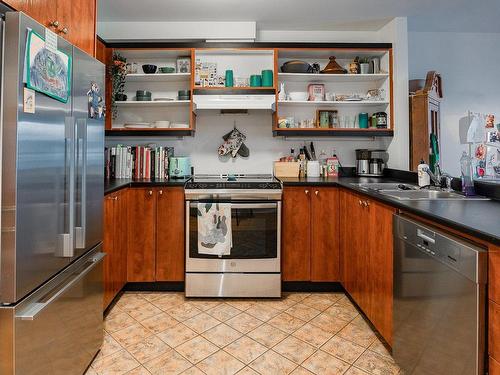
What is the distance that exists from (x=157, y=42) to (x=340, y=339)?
9.55ft

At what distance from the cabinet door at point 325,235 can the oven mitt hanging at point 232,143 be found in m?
0.98

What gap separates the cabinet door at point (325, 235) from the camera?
2.79m

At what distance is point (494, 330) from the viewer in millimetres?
1089

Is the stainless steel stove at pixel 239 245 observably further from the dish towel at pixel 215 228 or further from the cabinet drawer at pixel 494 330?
the cabinet drawer at pixel 494 330

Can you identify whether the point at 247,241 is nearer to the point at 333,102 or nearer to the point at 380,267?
the point at 380,267

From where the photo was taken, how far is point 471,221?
4.14 ft

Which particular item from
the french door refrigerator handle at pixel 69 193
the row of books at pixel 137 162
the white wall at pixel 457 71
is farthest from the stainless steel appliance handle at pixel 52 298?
the white wall at pixel 457 71

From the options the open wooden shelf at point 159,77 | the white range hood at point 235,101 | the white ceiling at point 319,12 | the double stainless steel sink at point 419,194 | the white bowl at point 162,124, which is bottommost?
the double stainless steel sink at point 419,194

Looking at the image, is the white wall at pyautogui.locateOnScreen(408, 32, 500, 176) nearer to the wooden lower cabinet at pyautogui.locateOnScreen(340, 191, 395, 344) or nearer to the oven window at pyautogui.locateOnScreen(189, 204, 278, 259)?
the wooden lower cabinet at pyautogui.locateOnScreen(340, 191, 395, 344)

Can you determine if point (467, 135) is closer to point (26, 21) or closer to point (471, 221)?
point (471, 221)

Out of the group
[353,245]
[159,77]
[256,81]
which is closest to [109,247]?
[159,77]

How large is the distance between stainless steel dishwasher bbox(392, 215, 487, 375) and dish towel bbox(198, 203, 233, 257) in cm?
132

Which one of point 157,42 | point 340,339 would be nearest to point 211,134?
point 157,42

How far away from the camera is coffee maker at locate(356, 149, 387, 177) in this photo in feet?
10.7
